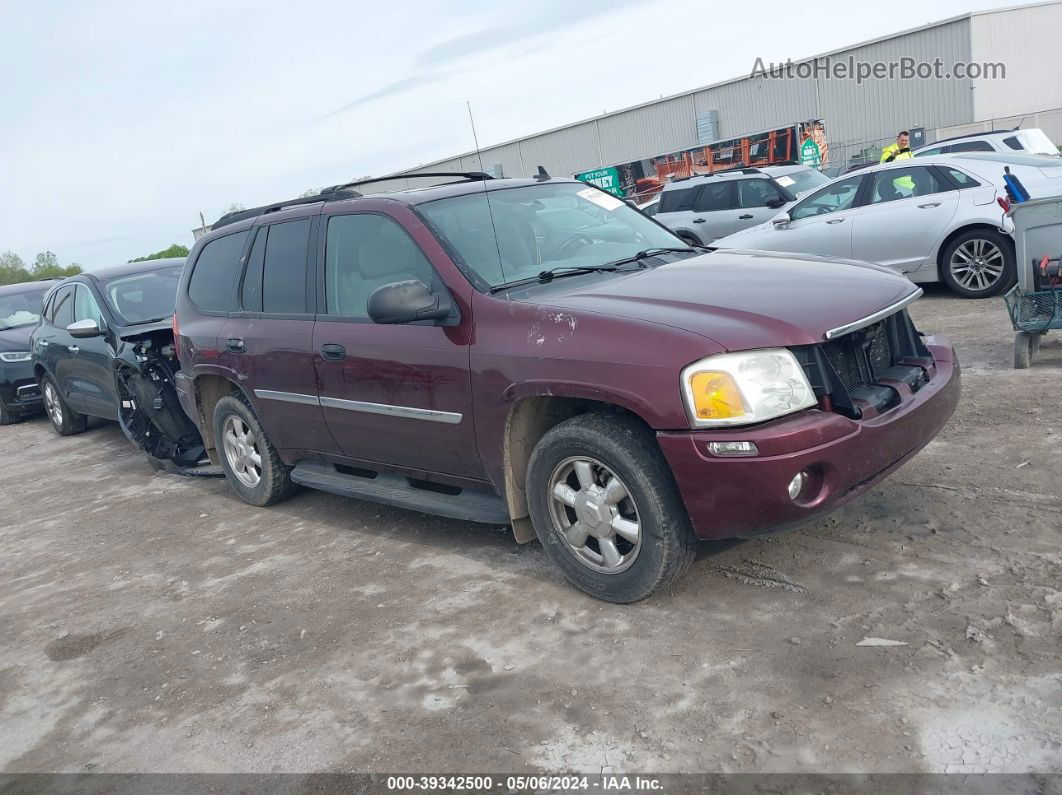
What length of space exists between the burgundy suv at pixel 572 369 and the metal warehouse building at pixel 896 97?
21543mm

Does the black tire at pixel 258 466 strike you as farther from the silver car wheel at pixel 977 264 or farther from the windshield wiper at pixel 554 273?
the silver car wheel at pixel 977 264

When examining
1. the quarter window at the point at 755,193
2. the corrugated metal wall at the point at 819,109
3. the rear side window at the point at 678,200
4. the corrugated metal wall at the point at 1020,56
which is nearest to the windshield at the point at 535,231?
the quarter window at the point at 755,193

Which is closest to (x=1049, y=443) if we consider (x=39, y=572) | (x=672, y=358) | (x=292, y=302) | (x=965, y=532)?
(x=965, y=532)

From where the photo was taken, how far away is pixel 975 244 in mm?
9406

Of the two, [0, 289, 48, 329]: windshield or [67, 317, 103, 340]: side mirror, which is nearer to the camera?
[67, 317, 103, 340]: side mirror

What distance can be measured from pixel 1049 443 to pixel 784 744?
3063mm

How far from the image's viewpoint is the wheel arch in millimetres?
4049

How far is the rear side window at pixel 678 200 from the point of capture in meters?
14.7

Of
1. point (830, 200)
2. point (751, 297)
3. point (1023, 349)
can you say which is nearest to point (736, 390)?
point (751, 297)

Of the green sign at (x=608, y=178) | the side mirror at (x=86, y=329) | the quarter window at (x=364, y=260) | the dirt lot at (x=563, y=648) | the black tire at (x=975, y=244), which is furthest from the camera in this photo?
the green sign at (x=608, y=178)

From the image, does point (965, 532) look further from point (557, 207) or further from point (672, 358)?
point (557, 207)

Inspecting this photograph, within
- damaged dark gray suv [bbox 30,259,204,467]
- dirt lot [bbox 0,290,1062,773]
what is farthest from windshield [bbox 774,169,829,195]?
dirt lot [bbox 0,290,1062,773]

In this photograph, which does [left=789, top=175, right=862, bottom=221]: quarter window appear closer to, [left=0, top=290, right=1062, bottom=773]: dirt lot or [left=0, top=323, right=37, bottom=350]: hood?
[left=0, top=290, right=1062, bottom=773]: dirt lot

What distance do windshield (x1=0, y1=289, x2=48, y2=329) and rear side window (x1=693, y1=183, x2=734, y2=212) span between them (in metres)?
9.47
